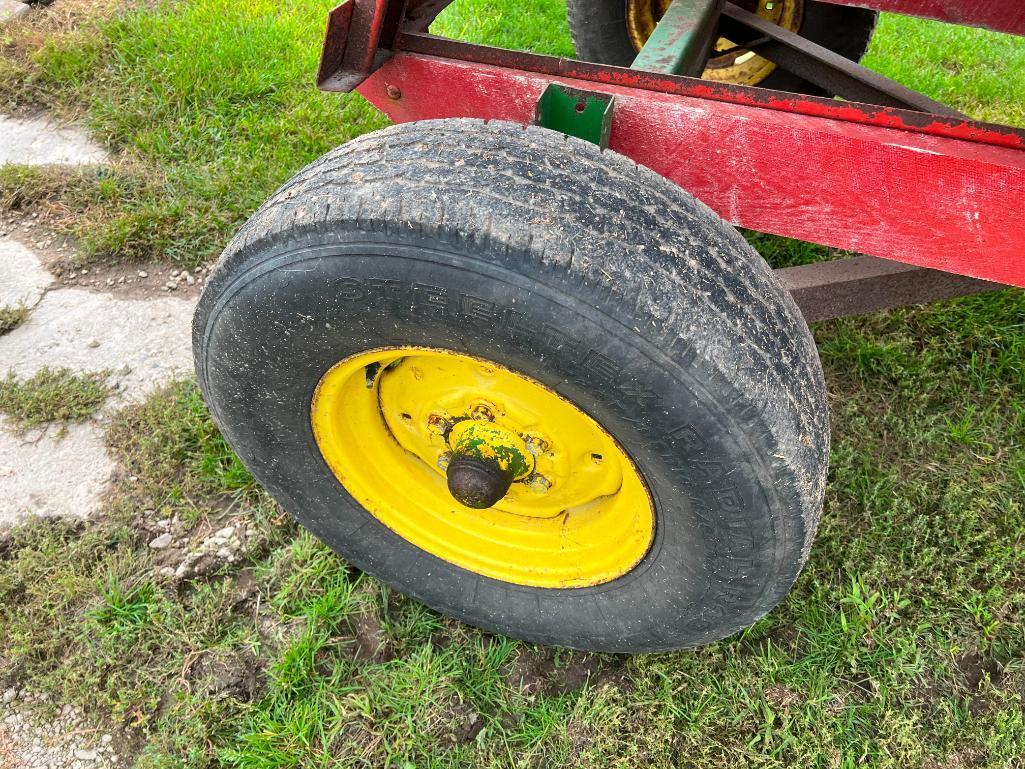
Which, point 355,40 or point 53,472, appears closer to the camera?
point 355,40

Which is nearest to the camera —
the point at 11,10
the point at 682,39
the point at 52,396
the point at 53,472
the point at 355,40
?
the point at 355,40

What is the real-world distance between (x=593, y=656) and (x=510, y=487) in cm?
51

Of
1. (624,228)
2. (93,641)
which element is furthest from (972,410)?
(93,641)

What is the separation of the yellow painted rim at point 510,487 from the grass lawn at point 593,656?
264 mm

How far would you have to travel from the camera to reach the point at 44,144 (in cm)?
355

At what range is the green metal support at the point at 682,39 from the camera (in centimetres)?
209

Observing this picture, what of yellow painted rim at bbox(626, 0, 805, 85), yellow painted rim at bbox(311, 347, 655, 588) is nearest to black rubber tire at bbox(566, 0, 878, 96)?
yellow painted rim at bbox(626, 0, 805, 85)

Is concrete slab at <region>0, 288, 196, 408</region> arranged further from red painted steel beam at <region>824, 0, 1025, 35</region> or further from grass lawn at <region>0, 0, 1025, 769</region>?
red painted steel beam at <region>824, 0, 1025, 35</region>

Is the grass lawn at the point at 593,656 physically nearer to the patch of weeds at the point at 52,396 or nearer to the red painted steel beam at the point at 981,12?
the patch of weeds at the point at 52,396

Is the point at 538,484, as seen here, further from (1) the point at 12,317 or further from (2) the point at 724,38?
(2) the point at 724,38

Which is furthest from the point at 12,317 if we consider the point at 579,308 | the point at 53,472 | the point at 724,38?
the point at 724,38

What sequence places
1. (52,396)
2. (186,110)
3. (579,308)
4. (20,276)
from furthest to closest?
(186,110) → (20,276) → (52,396) → (579,308)

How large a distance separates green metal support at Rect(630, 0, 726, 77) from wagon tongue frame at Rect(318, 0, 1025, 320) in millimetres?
20

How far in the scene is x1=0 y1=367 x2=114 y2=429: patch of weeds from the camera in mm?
2508
